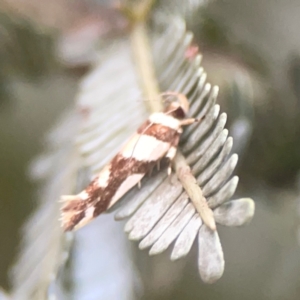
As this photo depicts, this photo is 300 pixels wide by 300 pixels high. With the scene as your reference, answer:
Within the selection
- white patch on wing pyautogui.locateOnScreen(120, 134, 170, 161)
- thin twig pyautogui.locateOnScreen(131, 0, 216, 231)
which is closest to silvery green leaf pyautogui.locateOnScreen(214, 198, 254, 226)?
thin twig pyautogui.locateOnScreen(131, 0, 216, 231)

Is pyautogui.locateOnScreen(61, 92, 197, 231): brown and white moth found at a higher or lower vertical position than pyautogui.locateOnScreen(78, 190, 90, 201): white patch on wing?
higher

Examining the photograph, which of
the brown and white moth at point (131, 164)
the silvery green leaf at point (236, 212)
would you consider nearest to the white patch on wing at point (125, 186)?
the brown and white moth at point (131, 164)

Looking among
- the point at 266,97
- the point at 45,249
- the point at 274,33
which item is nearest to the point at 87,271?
the point at 45,249

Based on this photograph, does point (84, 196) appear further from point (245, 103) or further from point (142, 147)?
point (245, 103)

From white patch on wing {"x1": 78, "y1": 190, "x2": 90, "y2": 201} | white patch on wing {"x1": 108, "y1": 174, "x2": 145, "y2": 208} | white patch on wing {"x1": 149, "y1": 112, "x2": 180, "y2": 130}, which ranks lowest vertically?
white patch on wing {"x1": 78, "y1": 190, "x2": 90, "y2": 201}

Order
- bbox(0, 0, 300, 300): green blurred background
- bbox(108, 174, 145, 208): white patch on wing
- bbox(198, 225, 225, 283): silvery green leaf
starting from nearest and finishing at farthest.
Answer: bbox(198, 225, 225, 283): silvery green leaf
bbox(108, 174, 145, 208): white patch on wing
bbox(0, 0, 300, 300): green blurred background

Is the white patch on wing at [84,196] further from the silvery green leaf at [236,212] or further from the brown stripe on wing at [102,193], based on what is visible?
the silvery green leaf at [236,212]

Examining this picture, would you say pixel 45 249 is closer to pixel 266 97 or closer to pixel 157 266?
pixel 157 266

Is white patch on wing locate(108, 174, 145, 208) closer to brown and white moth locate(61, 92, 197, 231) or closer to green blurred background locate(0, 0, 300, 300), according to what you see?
brown and white moth locate(61, 92, 197, 231)
